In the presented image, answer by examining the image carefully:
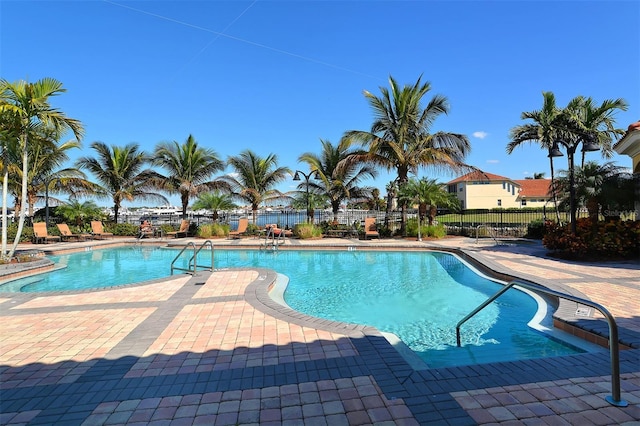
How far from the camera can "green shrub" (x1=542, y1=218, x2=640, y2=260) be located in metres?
9.40

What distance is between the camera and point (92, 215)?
20.8 meters

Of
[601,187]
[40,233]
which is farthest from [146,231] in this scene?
[601,187]

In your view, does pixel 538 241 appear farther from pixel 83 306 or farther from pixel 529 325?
pixel 83 306

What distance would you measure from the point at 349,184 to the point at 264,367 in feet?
56.1

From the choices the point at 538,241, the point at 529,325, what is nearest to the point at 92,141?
the point at 529,325

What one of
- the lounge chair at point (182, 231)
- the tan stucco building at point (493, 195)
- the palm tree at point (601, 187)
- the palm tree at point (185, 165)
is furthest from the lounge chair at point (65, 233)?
the tan stucco building at point (493, 195)

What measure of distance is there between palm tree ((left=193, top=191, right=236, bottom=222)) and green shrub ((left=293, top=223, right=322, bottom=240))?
219 inches

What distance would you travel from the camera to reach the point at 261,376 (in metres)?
3.05

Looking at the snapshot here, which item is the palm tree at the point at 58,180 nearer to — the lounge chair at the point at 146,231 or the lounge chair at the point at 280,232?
the lounge chair at the point at 146,231

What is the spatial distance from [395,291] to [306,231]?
10.1 meters

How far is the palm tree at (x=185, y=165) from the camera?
815 inches

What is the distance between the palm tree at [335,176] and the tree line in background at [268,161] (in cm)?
6

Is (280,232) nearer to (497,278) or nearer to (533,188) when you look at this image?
(497,278)

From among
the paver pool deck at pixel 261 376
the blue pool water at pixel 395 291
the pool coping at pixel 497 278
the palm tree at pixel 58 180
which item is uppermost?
the palm tree at pixel 58 180
